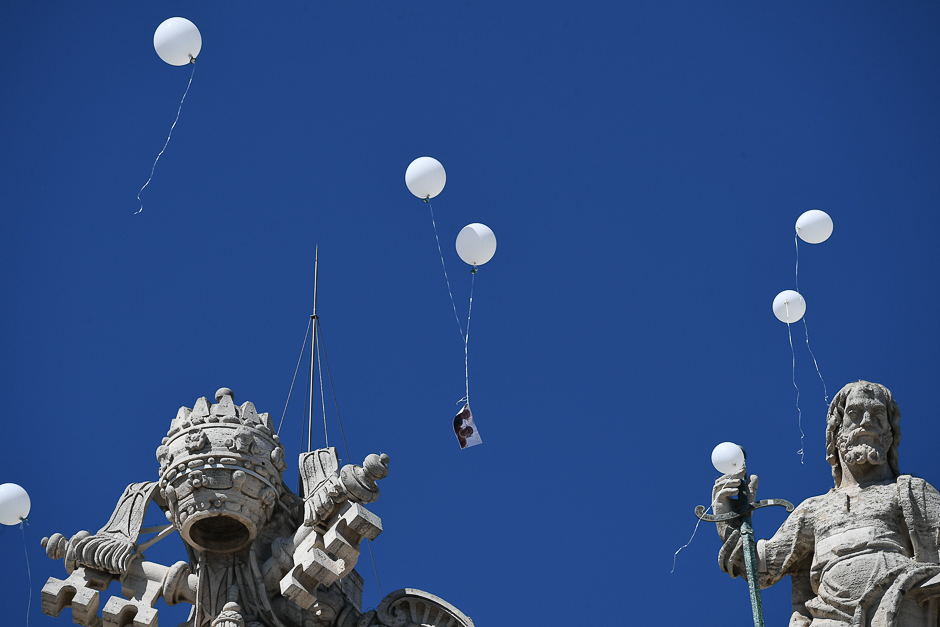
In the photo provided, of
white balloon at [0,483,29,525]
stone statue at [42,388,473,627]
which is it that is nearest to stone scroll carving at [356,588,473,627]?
stone statue at [42,388,473,627]

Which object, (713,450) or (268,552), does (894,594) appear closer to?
(713,450)

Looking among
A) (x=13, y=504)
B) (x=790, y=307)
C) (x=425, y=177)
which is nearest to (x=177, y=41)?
(x=425, y=177)

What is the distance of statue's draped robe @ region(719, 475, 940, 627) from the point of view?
54.5 ft

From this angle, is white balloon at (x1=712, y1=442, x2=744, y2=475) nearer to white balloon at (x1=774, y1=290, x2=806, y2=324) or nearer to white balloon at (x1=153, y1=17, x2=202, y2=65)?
white balloon at (x1=774, y1=290, x2=806, y2=324)

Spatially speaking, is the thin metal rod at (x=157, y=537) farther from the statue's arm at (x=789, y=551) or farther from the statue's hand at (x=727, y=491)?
the statue's arm at (x=789, y=551)

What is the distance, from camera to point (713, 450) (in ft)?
58.5

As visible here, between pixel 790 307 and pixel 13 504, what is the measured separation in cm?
1060

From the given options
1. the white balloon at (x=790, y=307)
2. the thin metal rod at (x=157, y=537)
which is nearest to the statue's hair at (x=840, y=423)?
the white balloon at (x=790, y=307)

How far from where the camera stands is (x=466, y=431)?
75.9ft

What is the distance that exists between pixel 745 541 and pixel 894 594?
175cm

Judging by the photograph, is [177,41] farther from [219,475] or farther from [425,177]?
[219,475]

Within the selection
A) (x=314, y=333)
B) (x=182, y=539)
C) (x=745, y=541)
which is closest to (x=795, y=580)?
(x=745, y=541)

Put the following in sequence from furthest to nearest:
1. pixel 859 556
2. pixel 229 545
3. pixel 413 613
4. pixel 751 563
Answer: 1. pixel 229 545
2. pixel 413 613
3. pixel 751 563
4. pixel 859 556

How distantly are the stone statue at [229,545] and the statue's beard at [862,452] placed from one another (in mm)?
5418
